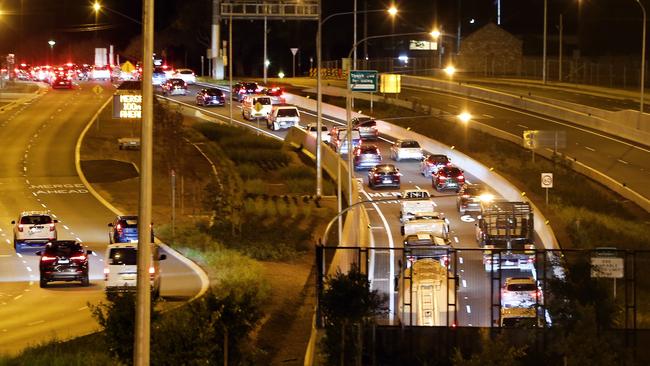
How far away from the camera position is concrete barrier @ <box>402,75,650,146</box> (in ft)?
245

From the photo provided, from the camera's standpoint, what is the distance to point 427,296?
110 ft

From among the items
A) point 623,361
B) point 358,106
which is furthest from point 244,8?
point 623,361

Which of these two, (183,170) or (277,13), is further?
(277,13)

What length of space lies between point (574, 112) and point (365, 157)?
69.5 feet

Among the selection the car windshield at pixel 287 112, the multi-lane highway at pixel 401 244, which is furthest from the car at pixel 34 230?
the car windshield at pixel 287 112

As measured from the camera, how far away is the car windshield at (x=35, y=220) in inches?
1784

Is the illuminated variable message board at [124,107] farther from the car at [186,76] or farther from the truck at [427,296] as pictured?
the car at [186,76]

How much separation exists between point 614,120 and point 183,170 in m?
30.3

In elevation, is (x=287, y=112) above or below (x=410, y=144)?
above

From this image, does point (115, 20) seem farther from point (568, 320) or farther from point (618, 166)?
point (568, 320)

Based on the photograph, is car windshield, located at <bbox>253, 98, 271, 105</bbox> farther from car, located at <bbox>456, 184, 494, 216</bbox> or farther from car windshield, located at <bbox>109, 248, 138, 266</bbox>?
car windshield, located at <bbox>109, 248, 138, 266</bbox>

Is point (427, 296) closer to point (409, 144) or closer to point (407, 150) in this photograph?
point (407, 150)

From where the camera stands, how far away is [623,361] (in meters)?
24.9

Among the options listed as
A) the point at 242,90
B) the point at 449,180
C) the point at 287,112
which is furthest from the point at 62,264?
the point at 242,90
